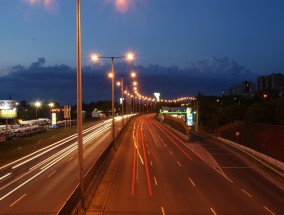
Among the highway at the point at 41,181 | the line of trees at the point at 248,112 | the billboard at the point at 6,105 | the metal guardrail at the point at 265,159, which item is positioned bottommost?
the metal guardrail at the point at 265,159

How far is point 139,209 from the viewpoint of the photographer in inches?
943

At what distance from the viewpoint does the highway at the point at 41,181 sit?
→ 80.6ft

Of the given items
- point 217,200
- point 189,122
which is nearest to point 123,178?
point 217,200

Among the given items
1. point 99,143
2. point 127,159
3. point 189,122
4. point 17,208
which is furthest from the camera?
point 189,122

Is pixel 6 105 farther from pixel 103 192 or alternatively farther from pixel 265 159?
pixel 103 192

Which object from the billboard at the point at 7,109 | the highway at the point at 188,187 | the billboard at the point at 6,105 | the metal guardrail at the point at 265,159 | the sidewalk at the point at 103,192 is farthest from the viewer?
the billboard at the point at 6,105

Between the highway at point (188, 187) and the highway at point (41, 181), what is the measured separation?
2.62 metres

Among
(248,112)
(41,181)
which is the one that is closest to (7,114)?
(248,112)

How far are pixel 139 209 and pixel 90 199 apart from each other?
2.68m

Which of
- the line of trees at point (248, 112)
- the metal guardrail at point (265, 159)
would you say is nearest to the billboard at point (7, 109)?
the line of trees at point (248, 112)

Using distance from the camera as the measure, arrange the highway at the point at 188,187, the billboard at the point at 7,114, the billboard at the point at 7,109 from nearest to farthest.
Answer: the highway at the point at 188,187, the billboard at the point at 7,114, the billboard at the point at 7,109

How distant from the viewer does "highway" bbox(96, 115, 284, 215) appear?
80.5ft

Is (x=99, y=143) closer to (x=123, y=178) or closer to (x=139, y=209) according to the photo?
(x=123, y=178)

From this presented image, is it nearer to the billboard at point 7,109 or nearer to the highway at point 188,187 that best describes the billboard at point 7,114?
the billboard at point 7,109
